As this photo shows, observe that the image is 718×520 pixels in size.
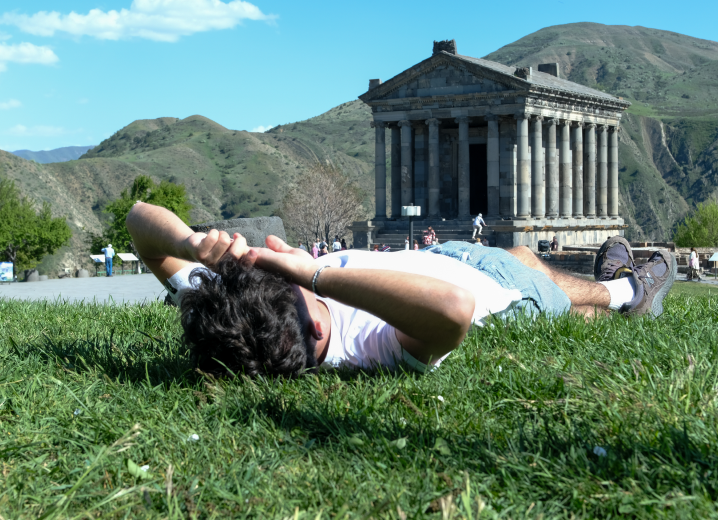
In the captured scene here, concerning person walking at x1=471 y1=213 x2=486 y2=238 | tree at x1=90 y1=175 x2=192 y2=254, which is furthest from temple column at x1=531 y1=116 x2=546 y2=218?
tree at x1=90 y1=175 x2=192 y2=254

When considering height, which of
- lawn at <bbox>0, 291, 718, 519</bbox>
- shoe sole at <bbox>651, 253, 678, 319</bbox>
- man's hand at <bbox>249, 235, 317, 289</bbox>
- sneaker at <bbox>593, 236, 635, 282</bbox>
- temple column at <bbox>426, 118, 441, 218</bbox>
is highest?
temple column at <bbox>426, 118, 441, 218</bbox>

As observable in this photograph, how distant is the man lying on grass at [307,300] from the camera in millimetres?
3066

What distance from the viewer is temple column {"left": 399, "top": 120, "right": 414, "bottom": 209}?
48781mm

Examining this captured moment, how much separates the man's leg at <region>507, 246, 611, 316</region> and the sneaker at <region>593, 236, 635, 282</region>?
247 millimetres

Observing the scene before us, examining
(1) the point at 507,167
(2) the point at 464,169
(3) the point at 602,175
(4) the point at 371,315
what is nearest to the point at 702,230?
(3) the point at 602,175

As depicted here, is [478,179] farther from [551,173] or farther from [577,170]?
[577,170]

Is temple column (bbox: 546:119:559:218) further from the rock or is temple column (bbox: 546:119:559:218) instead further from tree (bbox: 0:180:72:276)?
the rock

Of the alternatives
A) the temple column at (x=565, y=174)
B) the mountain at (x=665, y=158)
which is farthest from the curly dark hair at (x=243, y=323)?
the mountain at (x=665, y=158)

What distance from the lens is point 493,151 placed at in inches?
1881

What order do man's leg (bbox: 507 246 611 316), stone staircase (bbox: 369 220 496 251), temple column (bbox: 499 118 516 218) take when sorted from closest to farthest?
man's leg (bbox: 507 246 611 316)
stone staircase (bbox: 369 220 496 251)
temple column (bbox: 499 118 516 218)

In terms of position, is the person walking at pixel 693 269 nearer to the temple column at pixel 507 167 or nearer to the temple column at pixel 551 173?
the temple column at pixel 507 167

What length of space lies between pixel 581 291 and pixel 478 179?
161 feet

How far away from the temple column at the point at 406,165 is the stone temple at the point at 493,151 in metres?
0.07

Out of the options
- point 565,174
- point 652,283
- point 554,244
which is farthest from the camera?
point 565,174
